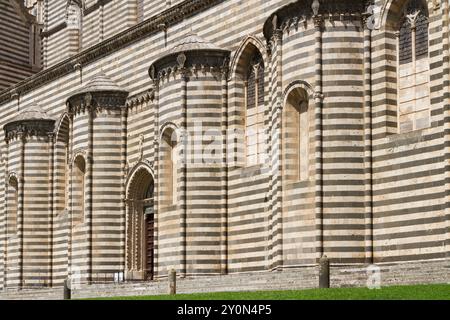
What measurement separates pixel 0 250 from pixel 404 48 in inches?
895

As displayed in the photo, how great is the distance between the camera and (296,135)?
2533cm

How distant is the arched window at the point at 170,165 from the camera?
1195 inches

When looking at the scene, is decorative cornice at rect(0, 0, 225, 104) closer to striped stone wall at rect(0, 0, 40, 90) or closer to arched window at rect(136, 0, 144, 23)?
arched window at rect(136, 0, 144, 23)

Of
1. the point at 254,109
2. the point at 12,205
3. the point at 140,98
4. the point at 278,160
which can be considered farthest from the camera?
the point at 12,205

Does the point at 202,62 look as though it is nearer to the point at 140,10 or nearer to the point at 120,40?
the point at 120,40

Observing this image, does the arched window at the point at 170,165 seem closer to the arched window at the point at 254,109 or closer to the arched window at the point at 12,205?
the arched window at the point at 254,109

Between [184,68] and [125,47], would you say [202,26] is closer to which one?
[184,68]

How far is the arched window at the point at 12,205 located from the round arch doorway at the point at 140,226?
7.99m

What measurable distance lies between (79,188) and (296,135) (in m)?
13.1

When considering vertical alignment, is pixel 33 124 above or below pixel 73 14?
below

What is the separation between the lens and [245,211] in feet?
93.2

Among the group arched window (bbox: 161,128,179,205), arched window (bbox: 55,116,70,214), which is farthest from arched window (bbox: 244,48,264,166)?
arched window (bbox: 55,116,70,214)

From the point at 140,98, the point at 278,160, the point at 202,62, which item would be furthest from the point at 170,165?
the point at 278,160
